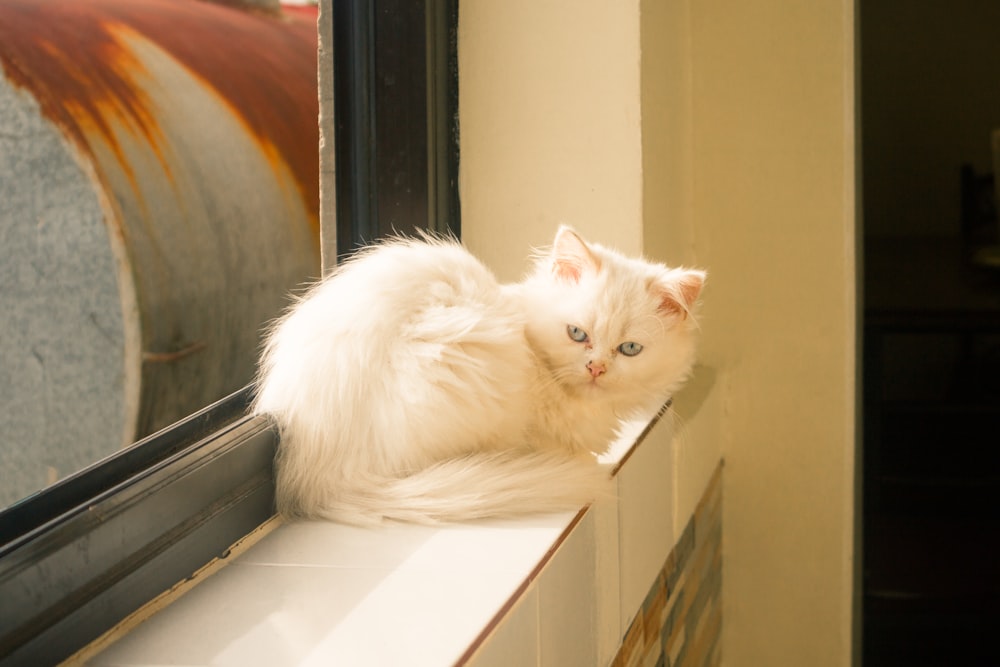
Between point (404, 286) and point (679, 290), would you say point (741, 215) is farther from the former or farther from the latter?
point (404, 286)

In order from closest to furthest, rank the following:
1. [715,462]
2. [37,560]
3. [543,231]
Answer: [37,560], [543,231], [715,462]

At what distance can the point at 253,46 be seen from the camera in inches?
52.3

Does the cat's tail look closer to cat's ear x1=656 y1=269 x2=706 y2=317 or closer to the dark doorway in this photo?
cat's ear x1=656 y1=269 x2=706 y2=317

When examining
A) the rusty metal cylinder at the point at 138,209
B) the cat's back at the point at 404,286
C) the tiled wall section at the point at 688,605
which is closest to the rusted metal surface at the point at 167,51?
the rusty metal cylinder at the point at 138,209

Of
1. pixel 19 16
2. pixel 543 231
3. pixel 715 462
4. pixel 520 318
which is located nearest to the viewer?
pixel 19 16

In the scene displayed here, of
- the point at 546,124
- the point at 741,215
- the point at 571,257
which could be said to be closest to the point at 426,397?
the point at 571,257

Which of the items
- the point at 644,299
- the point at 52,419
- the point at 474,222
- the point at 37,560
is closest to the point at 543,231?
the point at 474,222

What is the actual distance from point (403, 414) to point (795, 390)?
3.84 feet

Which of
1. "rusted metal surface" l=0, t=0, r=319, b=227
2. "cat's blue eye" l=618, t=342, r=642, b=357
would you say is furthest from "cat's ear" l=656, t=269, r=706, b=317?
"rusted metal surface" l=0, t=0, r=319, b=227

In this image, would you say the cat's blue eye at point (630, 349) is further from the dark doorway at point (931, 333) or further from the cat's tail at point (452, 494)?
the dark doorway at point (931, 333)

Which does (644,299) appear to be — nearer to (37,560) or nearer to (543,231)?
(543,231)

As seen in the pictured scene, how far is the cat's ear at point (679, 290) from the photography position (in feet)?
4.01

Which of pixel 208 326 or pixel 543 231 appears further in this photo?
pixel 543 231

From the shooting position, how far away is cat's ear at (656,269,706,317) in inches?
48.1
